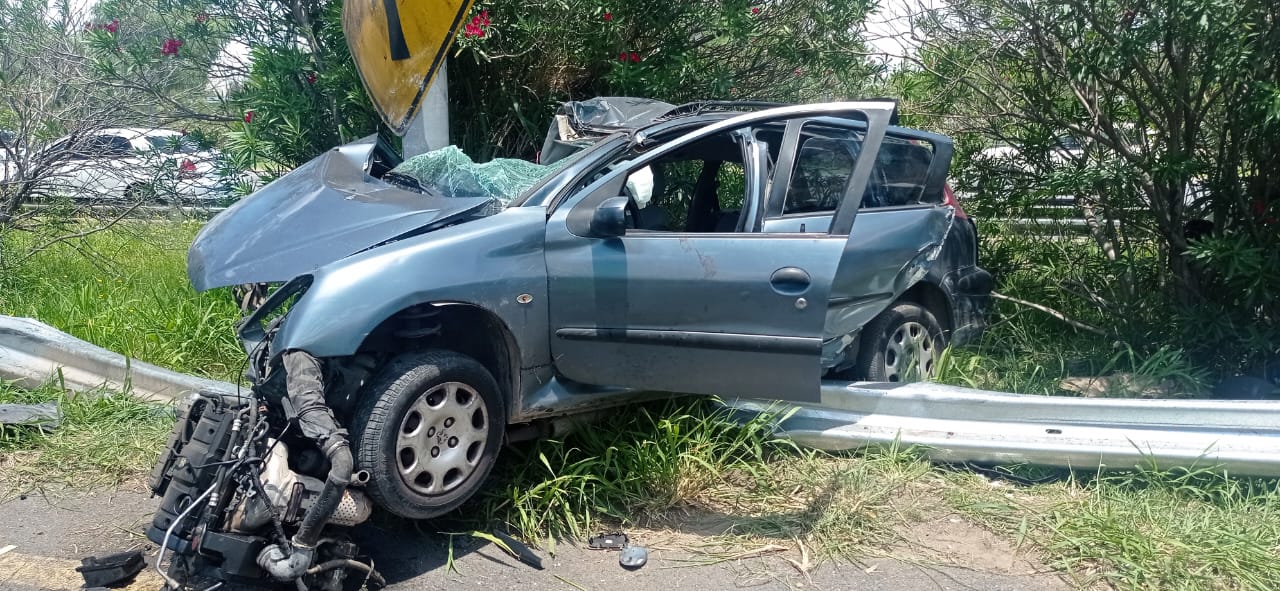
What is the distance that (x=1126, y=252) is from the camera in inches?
251

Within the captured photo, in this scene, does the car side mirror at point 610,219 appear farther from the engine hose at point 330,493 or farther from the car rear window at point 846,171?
the engine hose at point 330,493

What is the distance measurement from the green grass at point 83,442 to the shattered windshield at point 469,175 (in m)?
1.82

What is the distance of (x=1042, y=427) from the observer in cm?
435

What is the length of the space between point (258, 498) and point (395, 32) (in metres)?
2.51

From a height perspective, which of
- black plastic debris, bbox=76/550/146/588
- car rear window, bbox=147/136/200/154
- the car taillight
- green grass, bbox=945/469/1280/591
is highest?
car rear window, bbox=147/136/200/154

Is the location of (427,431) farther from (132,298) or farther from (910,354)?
(132,298)

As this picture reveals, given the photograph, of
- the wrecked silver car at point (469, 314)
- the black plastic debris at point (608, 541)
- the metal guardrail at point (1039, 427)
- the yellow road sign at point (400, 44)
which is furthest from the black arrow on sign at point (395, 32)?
the black plastic debris at point (608, 541)

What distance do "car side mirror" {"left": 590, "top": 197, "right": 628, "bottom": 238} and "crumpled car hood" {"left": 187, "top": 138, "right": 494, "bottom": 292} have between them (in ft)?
1.53

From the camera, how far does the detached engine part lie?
131 inches

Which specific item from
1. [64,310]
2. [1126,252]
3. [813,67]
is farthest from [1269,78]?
Answer: [64,310]

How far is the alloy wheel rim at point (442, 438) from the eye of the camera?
3.65 metres

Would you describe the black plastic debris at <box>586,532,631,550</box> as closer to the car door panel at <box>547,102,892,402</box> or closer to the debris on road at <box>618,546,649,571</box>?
the debris on road at <box>618,546,649,571</box>

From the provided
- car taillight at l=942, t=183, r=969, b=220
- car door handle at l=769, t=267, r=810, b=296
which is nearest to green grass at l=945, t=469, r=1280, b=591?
car door handle at l=769, t=267, r=810, b=296

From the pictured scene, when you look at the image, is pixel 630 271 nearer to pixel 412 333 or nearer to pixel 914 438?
pixel 412 333
